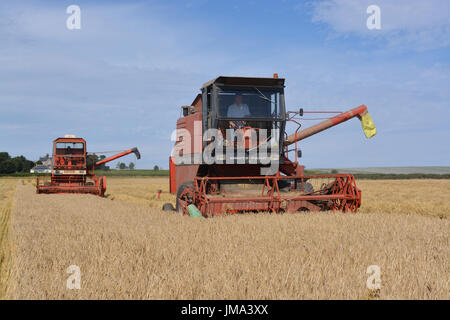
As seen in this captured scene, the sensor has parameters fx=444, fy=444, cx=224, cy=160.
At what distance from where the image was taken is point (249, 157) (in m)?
8.86

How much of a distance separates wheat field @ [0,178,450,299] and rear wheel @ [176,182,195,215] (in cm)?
172

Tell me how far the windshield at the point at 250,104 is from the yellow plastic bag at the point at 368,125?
445 centimetres

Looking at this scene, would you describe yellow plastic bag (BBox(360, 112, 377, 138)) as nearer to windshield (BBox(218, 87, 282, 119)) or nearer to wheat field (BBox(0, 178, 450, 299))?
windshield (BBox(218, 87, 282, 119))

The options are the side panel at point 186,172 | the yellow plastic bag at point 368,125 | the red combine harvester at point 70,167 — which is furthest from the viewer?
the red combine harvester at point 70,167

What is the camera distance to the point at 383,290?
3.19 metres

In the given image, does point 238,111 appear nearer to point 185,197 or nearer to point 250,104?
point 250,104

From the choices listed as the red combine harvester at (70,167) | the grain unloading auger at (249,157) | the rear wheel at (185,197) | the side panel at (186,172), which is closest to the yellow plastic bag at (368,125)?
the grain unloading auger at (249,157)

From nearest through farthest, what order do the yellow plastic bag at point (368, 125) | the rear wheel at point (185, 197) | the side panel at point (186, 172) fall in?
the rear wheel at point (185, 197) < the side panel at point (186, 172) < the yellow plastic bag at point (368, 125)

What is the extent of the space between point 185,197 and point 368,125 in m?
6.18

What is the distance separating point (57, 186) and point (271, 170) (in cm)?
1213

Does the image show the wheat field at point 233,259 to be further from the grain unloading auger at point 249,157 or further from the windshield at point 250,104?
the windshield at point 250,104

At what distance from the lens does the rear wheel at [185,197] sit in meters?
8.93

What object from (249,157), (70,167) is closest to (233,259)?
(249,157)
